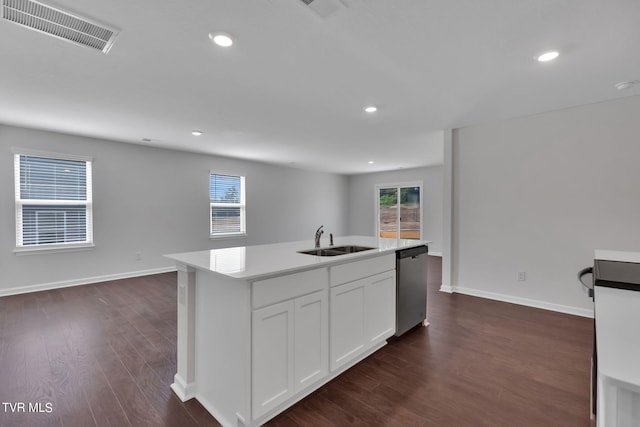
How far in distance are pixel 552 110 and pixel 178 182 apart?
6.10m

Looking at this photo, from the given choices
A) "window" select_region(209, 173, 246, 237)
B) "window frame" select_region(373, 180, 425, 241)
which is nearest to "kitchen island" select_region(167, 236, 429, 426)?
"window" select_region(209, 173, 246, 237)

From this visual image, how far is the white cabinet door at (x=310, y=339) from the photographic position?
5.88 feet

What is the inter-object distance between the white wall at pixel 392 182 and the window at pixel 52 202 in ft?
23.2

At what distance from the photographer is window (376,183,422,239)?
27.5 feet

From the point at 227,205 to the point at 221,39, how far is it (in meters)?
5.00

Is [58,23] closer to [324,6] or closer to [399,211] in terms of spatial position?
[324,6]

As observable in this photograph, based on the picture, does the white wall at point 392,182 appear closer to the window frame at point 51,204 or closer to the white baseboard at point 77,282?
the white baseboard at point 77,282

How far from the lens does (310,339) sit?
1866 mm

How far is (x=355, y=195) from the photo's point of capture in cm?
980

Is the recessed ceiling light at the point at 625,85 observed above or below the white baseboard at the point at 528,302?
above

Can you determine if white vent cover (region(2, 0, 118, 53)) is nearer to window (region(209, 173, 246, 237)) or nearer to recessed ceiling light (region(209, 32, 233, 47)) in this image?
recessed ceiling light (region(209, 32, 233, 47))

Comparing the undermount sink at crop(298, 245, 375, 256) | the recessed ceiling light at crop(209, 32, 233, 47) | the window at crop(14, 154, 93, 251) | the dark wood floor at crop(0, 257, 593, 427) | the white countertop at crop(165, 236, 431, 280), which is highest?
the recessed ceiling light at crop(209, 32, 233, 47)

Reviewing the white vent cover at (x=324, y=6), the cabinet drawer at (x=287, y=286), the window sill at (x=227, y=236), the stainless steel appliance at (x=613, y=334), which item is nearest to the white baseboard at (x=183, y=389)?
the cabinet drawer at (x=287, y=286)

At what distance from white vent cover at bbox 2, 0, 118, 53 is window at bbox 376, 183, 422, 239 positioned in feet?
25.0
